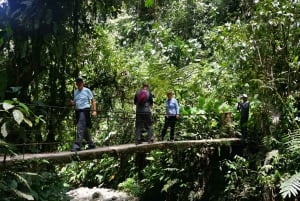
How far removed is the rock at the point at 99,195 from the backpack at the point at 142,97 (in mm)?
3925

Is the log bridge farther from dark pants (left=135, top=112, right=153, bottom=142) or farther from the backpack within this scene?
the backpack

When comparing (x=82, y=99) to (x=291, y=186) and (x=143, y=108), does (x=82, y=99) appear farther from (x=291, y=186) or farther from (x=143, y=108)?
(x=291, y=186)

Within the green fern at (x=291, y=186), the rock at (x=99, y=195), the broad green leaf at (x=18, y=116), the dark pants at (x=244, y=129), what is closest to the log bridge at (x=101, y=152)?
the dark pants at (x=244, y=129)

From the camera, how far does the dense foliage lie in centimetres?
682

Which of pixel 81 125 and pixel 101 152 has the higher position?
pixel 81 125

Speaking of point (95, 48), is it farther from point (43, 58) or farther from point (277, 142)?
point (277, 142)

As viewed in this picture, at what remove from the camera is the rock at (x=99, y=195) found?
35.6 ft

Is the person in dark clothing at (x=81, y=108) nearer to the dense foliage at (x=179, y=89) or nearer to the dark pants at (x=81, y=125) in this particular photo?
the dark pants at (x=81, y=125)

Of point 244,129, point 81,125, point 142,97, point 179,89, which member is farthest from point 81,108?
point 179,89

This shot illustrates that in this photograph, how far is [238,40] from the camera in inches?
356

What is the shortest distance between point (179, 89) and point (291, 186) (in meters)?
4.66

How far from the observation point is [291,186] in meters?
6.65

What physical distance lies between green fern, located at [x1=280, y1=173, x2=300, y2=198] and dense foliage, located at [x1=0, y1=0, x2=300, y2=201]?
21mm

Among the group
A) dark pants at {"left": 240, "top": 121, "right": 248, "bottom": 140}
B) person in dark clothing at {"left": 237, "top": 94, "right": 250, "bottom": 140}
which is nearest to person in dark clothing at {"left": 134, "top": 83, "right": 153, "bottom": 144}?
person in dark clothing at {"left": 237, "top": 94, "right": 250, "bottom": 140}
